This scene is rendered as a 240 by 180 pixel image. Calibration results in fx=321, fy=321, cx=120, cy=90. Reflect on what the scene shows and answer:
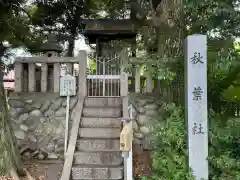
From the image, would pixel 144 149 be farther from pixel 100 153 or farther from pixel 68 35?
pixel 68 35

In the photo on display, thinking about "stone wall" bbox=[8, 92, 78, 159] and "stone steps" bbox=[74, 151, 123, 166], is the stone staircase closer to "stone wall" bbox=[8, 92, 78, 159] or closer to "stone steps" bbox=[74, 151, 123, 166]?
"stone steps" bbox=[74, 151, 123, 166]

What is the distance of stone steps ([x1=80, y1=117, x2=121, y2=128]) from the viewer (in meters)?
7.61

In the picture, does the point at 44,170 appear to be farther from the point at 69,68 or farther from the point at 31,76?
the point at 69,68

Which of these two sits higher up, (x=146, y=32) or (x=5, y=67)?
(x=146, y=32)

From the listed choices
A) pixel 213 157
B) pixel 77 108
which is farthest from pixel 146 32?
pixel 213 157

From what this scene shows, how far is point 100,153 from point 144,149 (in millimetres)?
1773

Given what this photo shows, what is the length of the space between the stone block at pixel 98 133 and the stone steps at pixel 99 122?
21 centimetres

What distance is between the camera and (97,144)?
702 centimetres

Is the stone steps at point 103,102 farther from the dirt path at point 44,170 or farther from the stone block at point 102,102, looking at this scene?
the dirt path at point 44,170

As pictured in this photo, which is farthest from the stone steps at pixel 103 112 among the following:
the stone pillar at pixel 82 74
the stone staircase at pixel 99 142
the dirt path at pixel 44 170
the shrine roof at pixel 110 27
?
the shrine roof at pixel 110 27

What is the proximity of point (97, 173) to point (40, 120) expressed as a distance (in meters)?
2.89

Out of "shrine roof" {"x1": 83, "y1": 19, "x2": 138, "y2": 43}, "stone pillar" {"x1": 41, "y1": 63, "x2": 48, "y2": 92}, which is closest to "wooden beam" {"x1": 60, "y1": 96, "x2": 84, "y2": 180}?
"stone pillar" {"x1": 41, "y1": 63, "x2": 48, "y2": 92}

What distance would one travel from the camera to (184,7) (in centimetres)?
617

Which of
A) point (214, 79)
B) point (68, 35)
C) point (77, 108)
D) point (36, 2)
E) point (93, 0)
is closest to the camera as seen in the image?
point (214, 79)
